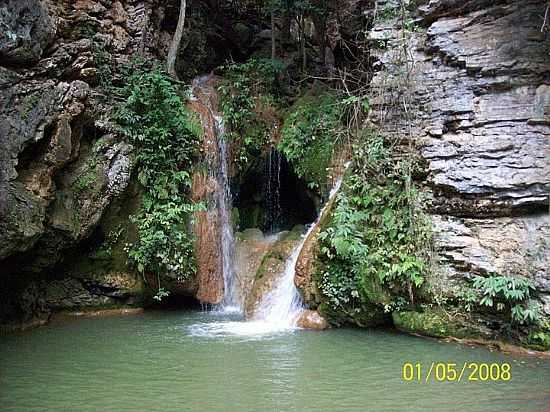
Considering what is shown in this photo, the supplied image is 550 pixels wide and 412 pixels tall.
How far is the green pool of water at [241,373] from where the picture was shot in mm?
5766

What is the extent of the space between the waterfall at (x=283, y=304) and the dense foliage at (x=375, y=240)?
0.70 metres

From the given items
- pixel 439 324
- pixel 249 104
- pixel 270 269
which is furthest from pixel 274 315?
pixel 249 104

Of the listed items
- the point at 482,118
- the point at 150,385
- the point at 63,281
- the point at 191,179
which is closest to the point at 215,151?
the point at 191,179

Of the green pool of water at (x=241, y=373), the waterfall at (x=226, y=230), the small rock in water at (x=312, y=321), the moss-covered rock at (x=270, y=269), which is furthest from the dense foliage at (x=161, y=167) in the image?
the small rock in water at (x=312, y=321)

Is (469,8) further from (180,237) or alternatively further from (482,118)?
(180,237)

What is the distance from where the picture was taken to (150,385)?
6.30 metres

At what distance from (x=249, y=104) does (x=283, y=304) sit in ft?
15.6

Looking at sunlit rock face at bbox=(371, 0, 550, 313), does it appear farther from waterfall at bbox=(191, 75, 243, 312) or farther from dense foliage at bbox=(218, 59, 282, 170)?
waterfall at bbox=(191, 75, 243, 312)

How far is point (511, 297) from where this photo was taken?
25.0ft

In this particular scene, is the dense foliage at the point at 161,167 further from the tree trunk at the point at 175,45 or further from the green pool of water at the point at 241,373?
the green pool of water at the point at 241,373

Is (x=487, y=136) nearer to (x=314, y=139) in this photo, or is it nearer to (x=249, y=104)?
(x=314, y=139)

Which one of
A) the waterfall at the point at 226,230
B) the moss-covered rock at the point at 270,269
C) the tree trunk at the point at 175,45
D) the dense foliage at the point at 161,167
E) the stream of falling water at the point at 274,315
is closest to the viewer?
the stream of falling water at the point at 274,315

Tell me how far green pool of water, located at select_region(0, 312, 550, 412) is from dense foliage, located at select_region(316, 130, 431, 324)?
615mm

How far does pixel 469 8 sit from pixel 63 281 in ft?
28.7
